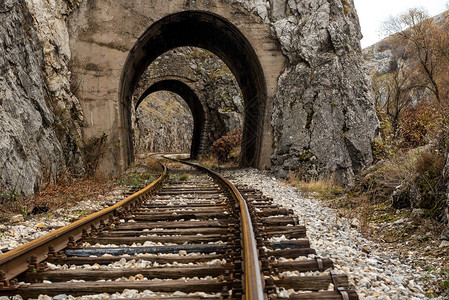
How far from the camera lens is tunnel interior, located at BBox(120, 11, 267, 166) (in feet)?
37.4

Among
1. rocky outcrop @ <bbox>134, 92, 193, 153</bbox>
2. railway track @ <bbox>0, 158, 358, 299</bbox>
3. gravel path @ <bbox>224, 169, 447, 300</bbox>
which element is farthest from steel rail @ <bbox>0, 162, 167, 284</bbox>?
rocky outcrop @ <bbox>134, 92, 193, 153</bbox>

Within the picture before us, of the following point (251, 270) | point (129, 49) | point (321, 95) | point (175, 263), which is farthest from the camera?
point (129, 49)

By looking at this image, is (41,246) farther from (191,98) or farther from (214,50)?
(191,98)

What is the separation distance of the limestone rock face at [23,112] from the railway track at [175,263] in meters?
2.34

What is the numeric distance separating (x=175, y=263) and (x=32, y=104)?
229 inches

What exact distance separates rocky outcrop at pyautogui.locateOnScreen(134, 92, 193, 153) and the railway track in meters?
41.6

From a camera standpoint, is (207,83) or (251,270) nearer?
(251,270)

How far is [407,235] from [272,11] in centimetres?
968

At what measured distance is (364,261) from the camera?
3.14 metres

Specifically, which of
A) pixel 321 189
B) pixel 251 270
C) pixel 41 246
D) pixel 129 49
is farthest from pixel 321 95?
pixel 41 246

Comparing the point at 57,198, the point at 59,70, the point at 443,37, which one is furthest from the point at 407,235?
the point at 443,37

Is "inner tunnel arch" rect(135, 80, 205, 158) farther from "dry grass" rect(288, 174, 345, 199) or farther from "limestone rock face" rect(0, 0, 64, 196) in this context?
"dry grass" rect(288, 174, 345, 199)

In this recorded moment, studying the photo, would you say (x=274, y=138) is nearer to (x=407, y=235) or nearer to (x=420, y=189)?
(x=420, y=189)

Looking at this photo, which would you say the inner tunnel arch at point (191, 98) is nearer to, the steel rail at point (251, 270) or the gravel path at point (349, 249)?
the gravel path at point (349, 249)
